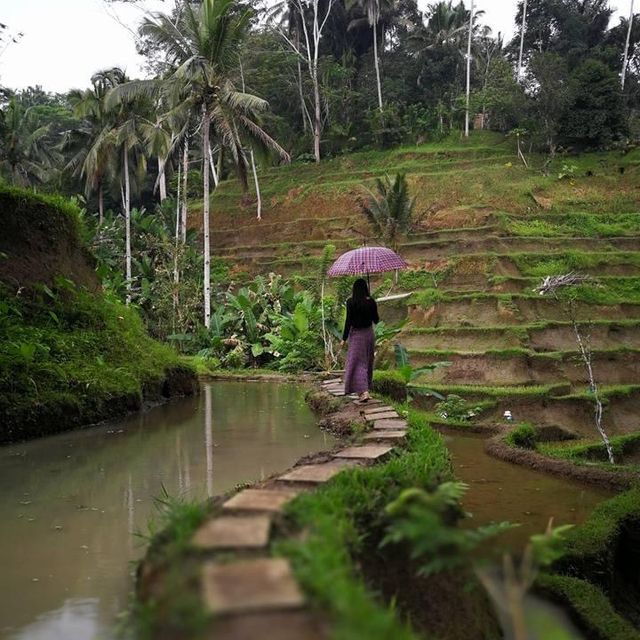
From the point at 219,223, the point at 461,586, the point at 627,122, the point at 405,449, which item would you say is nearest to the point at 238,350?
the point at 405,449

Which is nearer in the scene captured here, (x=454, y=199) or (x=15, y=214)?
(x=15, y=214)

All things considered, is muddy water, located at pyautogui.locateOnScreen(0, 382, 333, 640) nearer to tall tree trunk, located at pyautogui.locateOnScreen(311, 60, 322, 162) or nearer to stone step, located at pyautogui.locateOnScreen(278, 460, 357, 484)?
stone step, located at pyautogui.locateOnScreen(278, 460, 357, 484)

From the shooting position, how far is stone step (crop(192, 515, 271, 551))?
1.85 meters

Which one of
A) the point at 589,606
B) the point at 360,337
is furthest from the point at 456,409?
the point at 589,606

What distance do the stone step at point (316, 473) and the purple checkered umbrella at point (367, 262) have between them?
4.02 meters

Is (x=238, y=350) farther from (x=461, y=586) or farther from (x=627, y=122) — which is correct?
(x=627, y=122)

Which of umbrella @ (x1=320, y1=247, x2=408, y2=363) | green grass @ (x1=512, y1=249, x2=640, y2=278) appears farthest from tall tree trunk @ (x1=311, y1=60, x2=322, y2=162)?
umbrella @ (x1=320, y1=247, x2=408, y2=363)

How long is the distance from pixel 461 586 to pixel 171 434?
422 centimetres

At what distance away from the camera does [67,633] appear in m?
2.54

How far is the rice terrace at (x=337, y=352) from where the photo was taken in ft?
7.54

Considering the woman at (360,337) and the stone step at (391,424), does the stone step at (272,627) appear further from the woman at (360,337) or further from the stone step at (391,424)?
the woman at (360,337)

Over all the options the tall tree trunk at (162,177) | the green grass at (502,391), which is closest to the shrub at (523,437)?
the green grass at (502,391)

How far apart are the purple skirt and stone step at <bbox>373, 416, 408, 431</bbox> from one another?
1349mm

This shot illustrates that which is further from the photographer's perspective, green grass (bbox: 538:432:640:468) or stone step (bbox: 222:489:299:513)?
green grass (bbox: 538:432:640:468)
